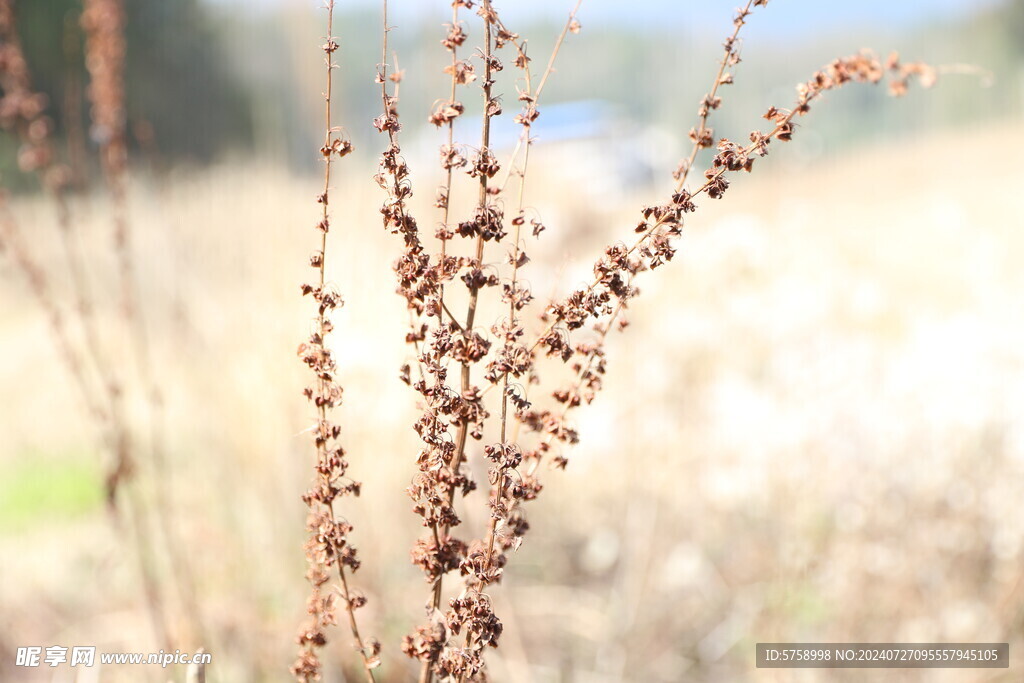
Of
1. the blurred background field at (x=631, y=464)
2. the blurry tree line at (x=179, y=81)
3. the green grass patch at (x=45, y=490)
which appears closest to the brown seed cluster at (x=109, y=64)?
the blurred background field at (x=631, y=464)

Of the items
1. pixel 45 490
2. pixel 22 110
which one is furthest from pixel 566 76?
pixel 22 110

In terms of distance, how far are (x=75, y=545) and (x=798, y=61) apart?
491 inches

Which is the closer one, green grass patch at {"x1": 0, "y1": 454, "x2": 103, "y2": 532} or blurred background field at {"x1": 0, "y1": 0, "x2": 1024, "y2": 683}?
blurred background field at {"x1": 0, "y1": 0, "x2": 1024, "y2": 683}

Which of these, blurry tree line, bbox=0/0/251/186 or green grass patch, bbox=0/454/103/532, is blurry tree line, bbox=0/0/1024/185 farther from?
green grass patch, bbox=0/454/103/532

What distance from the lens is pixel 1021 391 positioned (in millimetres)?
3355

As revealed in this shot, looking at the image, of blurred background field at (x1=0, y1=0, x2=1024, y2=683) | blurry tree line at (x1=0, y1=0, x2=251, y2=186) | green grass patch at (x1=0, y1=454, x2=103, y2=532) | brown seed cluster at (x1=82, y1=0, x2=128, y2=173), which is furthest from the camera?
blurry tree line at (x1=0, y1=0, x2=251, y2=186)

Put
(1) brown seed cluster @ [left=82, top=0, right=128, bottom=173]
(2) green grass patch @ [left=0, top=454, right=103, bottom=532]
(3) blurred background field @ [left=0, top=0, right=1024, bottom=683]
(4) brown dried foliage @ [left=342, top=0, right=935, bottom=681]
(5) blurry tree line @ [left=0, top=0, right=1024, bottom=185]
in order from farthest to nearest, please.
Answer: (5) blurry tree line @ [left=0, top=0, right=1024, bottom=185]
(2) green grass patch @ [left=0, top=454, right=103, bottom=532]
(3) blurred background field @ [left=0, top=0, right=1024, bottom=683]
(1) brown seed cluster @ [left=82, top=0, right=128, bottom=173]
(4) brown dried foliage @ [left=342, top=0, right=935, bottom=681]

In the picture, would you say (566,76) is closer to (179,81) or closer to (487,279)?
(179,81)

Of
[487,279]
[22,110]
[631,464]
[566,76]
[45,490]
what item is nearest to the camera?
[487,279]

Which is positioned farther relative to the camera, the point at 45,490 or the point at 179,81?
the point at 179,81

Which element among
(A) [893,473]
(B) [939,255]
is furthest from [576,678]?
(B) [939,255]

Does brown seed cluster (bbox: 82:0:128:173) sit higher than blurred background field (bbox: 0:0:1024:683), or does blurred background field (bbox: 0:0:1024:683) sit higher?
brown seed cluster (bbox: 82:0:128:173)

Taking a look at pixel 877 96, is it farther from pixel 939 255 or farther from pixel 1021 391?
pixel 1021 391

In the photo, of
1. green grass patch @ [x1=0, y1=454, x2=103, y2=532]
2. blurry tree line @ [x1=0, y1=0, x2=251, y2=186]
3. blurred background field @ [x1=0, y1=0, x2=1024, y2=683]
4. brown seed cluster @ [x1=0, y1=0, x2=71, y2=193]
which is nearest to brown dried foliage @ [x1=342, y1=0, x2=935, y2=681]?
blurred background field @ [x1=0, y1=0, x2=1024, y2=683]
